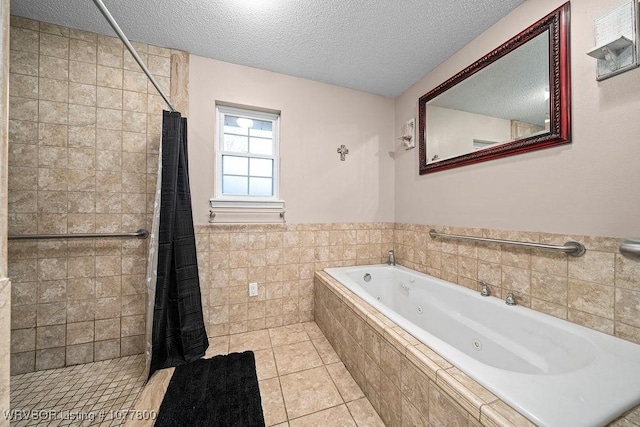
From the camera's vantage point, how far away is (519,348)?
1317mm

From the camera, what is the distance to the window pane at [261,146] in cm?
220

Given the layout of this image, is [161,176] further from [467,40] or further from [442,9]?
[467,40]

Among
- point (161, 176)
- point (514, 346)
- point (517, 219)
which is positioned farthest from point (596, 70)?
point (161, 176)

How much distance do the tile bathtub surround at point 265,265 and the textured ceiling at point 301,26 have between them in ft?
4.69

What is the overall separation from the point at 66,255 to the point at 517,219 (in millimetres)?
3001

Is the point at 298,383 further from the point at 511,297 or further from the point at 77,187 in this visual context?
the point at 77,187

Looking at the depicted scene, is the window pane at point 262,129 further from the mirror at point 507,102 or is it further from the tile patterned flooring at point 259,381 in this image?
the tile patterned flooring at point 259,381

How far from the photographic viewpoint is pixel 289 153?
7.26 feet

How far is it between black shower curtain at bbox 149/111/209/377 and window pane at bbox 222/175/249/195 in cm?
41

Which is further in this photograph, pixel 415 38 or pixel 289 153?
pixel 289 153

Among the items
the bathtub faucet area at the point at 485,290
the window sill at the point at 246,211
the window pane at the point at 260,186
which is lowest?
the bathtub faucet area at the point at 485,290

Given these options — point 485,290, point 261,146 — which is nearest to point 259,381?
point 485,290

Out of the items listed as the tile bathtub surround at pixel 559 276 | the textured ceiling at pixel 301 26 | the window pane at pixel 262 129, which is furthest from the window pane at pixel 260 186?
the tile bathtub surround at pixel 559 276

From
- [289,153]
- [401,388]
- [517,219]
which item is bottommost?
[401,388]
